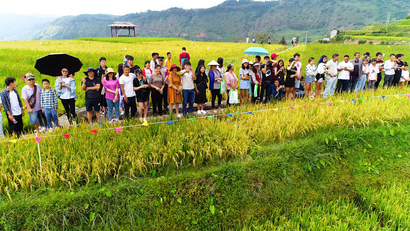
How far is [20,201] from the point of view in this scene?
3.05 metres

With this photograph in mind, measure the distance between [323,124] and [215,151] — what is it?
9.03ft

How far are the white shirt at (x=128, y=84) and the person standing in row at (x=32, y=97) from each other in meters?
1.91

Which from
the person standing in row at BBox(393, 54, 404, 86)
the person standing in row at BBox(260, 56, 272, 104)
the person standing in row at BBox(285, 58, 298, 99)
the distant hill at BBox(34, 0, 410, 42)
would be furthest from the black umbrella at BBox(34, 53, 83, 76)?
the distant hill at BBox(34, 0, 410, 42)

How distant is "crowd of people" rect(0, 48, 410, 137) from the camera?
541cm

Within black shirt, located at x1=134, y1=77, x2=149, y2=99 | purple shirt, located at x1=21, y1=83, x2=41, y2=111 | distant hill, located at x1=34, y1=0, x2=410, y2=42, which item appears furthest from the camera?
distant hill, located at x1=34, y1=0, x2=410, y2=42

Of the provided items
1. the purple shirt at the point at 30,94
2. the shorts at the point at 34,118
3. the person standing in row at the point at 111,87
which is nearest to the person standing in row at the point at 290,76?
the person standing in row at the point at 111,87

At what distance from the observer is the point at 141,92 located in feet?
19.7

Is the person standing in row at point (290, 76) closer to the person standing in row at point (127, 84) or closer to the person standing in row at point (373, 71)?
the person standing in row at point (373, 71)

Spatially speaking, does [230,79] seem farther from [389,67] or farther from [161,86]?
[389,67]

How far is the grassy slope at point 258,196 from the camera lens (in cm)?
317

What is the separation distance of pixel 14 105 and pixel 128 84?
8.04ft

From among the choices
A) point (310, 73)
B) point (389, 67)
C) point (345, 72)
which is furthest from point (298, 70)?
point (389, 67)

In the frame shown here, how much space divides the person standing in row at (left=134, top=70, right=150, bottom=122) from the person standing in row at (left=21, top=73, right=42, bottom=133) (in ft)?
7.26

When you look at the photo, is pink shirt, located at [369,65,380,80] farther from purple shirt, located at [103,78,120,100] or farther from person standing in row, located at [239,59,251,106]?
purple shirt, located at [103,78,120,100]
